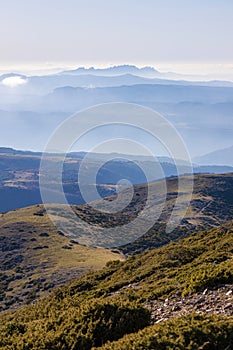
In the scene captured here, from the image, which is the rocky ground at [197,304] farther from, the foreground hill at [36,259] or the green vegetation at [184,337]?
the foreground hill at [36,259]

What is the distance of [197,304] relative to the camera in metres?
13.3

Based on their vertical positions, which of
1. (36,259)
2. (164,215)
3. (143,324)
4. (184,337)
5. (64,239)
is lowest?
(36,259)

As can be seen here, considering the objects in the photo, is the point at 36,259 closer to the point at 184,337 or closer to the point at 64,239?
the point at 64,239

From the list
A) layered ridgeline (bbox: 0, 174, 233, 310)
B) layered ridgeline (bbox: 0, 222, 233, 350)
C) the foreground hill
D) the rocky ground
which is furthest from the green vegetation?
the foreground hill

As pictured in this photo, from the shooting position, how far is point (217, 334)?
9.54 metres

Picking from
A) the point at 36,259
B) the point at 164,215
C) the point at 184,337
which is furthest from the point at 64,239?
the point at 184,337

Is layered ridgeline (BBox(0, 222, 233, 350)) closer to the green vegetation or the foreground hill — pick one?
the green vegetation

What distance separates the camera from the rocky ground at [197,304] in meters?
12.6

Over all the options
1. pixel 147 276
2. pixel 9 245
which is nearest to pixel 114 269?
pixel 147 276

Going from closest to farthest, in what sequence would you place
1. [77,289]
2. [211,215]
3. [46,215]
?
[77,289], [46,215], [211,215]

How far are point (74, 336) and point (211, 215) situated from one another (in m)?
95.2

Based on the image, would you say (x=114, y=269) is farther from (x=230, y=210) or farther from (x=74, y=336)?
(x=230, y=210)

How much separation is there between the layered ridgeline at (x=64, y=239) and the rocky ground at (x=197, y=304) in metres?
29.8

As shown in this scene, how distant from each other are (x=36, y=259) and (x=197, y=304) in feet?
169
